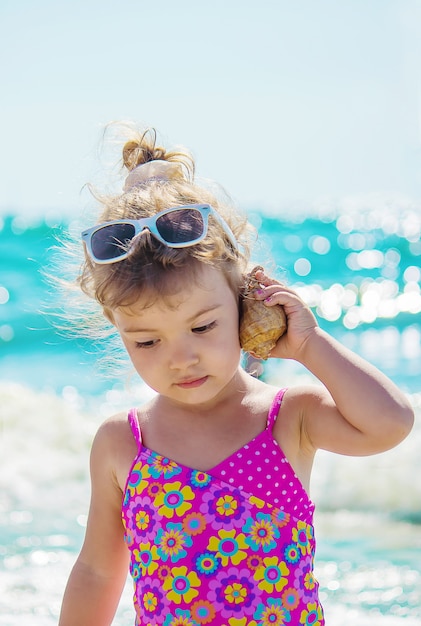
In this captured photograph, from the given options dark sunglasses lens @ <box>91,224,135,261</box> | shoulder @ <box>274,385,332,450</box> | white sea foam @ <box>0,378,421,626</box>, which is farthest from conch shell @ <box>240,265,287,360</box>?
white sea foam @ <box>0,378,421,626</box>

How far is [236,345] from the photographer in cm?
240

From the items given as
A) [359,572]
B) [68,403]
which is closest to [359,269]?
Answer: [68,403]

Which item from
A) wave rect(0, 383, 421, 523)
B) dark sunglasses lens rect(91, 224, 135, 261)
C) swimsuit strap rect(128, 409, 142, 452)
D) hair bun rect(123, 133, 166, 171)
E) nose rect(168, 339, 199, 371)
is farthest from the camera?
wave rect(0, 383, 421, 523)

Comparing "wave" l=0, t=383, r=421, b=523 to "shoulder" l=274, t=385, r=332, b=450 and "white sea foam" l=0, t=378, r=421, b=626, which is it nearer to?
"white sea foam" l=0, t=378, r=421, b=626

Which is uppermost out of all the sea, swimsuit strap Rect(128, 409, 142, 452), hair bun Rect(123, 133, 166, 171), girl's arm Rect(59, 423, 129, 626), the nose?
hair bun Rect(123, 133, 166, 171)

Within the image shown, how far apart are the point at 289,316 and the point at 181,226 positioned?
1.23 feet

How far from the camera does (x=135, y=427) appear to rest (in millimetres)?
2521

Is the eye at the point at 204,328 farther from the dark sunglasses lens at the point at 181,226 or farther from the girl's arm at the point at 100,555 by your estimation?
the girl's arm at the point at 100,555

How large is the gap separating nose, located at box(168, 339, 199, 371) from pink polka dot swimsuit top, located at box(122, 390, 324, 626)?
0.91 ft

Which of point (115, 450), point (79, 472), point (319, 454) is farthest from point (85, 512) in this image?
point (115, 450)

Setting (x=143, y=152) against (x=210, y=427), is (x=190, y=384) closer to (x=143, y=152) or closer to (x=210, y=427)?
(x=210, y=427)

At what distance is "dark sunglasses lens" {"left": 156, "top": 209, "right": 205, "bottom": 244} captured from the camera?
2.36 m

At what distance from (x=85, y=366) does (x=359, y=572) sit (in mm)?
7030

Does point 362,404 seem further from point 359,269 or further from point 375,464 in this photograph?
point 359,269
